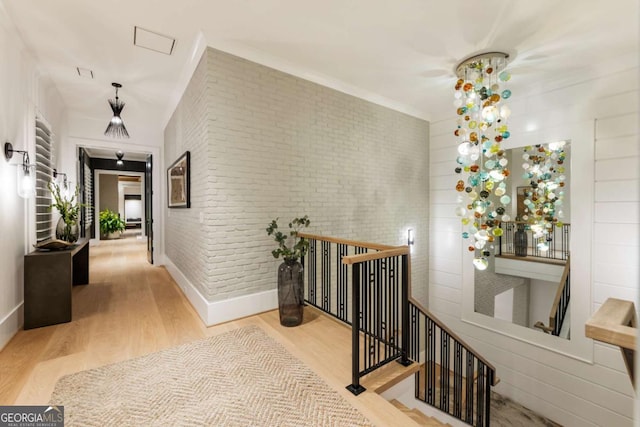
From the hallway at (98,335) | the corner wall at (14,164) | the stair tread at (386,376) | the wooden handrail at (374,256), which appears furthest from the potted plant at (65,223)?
the stair tread at (386,376)

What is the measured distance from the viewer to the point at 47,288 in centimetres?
278

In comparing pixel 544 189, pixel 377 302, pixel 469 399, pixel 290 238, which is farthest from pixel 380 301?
pixel 544 189

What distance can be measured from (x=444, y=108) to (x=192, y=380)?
5.09 meters

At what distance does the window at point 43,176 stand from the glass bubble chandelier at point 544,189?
6334 millimetres

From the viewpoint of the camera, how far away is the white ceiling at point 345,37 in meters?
2.38

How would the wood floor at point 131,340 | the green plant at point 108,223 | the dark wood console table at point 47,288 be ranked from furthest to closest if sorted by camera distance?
the green plant at point 108,223, the dark wood console table at point 47,288, the wood floor at point 131,340

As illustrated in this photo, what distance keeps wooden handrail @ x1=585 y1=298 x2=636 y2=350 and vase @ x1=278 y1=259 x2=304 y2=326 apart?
223cm

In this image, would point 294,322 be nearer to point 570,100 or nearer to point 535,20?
point 535,20

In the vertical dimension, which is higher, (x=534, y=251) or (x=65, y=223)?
(x=65, y=223)

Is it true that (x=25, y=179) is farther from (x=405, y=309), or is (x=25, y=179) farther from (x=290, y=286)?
(x=405, y=309)

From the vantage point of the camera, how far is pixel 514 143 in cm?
402

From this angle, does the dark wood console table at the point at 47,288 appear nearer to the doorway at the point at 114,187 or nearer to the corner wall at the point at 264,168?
the corner wall at the point at 264,168

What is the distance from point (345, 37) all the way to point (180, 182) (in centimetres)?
282

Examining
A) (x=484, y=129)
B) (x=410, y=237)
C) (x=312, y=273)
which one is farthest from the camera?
(x=410, y=237)
